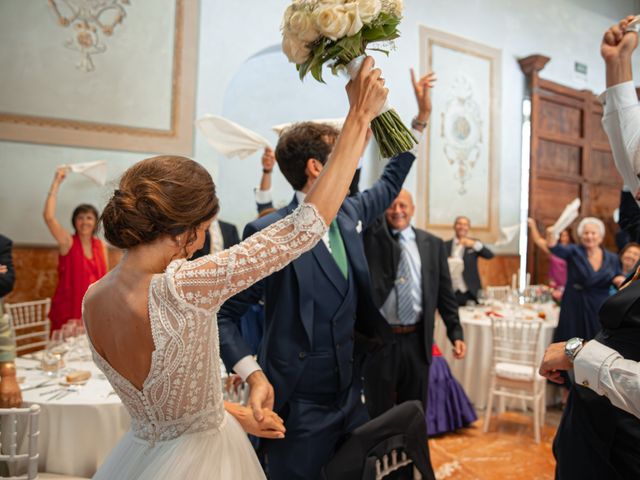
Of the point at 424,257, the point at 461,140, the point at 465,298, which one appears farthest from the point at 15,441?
the point at 461,140

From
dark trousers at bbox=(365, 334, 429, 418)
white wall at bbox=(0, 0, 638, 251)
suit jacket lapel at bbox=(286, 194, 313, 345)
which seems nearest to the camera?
suit jacket lapel at bbox=(286, 194, 313, 345)

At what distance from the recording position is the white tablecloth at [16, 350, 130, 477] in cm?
225

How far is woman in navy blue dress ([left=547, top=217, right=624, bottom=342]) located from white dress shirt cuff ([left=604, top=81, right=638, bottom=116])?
374 centimetres

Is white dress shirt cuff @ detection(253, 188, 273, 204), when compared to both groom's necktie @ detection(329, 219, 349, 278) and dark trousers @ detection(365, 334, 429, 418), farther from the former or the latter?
groom's necktie @ detection(329, 219, 349, 278)

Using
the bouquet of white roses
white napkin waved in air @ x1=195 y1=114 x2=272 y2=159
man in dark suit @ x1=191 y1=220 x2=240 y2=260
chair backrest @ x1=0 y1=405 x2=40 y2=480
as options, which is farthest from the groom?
man in dark suit @ x1=191 y1=220 x2=240 y2=260

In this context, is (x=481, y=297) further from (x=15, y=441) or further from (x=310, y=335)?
(x=15, y=441)

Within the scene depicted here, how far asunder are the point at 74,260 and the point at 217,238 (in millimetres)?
1262

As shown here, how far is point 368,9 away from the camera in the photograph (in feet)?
3.37

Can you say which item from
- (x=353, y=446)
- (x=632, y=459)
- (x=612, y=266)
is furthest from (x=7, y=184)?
(x=612, y=266)

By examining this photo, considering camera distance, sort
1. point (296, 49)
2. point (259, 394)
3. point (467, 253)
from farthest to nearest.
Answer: point (467, 253) < point (259, 394) < point (296, 49)

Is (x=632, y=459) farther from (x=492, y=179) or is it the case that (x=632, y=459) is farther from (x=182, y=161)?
(x=492, y=179)

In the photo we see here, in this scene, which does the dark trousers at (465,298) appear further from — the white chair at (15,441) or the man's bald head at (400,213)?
the white chair at (15,441)

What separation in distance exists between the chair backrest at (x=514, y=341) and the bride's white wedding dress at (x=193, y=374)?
3.55 m

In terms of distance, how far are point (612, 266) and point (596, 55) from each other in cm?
602
